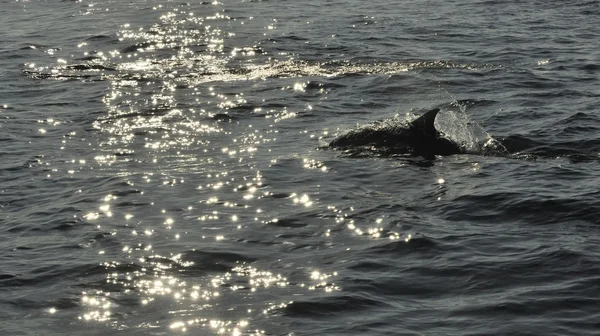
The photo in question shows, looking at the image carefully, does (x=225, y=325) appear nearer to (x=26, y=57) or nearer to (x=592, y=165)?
(x=592, y=165)

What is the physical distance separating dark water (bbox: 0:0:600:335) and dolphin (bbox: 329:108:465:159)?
0.43 metres

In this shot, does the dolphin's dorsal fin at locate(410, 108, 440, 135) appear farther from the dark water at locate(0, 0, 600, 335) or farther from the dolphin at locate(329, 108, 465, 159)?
the dark water at locate(0, 0, 600, 335)

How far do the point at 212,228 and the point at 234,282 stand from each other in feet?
7.06

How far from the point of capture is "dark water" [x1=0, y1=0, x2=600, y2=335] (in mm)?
12211

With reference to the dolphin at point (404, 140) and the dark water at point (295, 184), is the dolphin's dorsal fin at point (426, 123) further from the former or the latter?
the dark water at point (295, 184)

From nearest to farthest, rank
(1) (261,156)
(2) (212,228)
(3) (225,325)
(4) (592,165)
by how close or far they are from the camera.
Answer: (3) (225,325) → (2) (212,228) → (4) (592,165) → (1) (261,156)

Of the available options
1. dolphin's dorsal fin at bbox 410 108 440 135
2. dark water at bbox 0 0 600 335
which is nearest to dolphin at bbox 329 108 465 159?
dolphin's dorsal fin at bbox 410 108 440 135

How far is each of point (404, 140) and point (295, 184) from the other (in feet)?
9.28

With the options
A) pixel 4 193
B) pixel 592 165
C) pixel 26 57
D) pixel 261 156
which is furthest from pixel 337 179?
pixel 26 57

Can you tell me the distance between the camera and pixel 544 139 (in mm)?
18969

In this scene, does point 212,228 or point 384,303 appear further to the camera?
point 212,228

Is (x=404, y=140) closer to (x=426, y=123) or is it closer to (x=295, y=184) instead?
(x=426, y=123)

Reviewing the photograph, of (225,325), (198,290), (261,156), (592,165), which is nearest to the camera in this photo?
(225,325)

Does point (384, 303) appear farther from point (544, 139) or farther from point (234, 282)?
point (544, 139)
